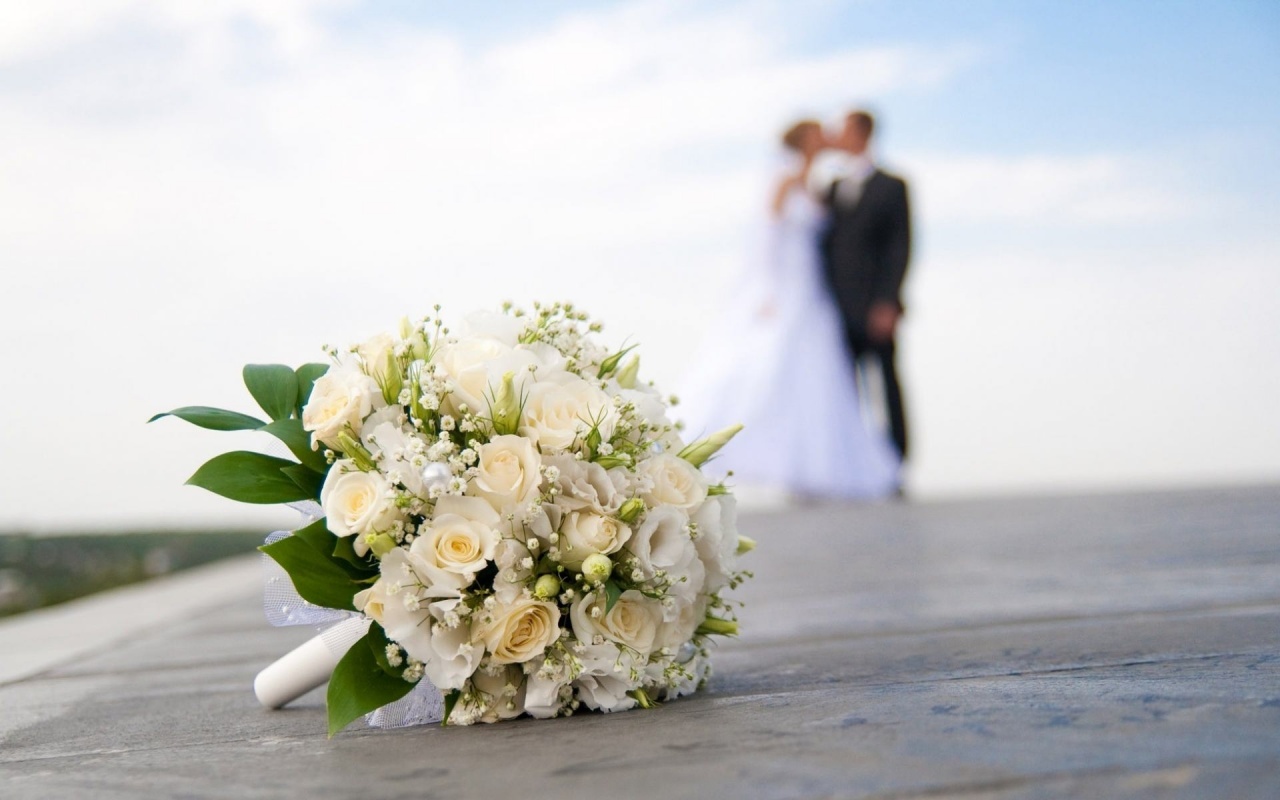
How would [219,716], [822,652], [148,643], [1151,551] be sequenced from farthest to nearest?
[1151,551], [148,643], [822,652], [219,716]

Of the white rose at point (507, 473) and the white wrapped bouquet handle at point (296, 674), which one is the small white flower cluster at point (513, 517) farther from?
the white wrapped bouquet handle at point (296, 674)

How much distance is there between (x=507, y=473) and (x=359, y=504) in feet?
0.64

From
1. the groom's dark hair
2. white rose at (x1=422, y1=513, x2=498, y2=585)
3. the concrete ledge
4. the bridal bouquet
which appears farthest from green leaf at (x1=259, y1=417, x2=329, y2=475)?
the groom's dark hair

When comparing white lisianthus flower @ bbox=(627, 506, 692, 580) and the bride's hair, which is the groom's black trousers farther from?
white lisianthus flower @ bbox=(627, 506, 692, 580)

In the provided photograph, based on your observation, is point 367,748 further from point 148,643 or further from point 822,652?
point 148,643

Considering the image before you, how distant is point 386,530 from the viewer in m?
1.55

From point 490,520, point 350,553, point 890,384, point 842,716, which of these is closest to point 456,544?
point 490,520

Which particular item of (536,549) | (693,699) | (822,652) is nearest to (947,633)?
(822,652)

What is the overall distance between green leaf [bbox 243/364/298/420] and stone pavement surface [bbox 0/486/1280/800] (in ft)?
1.52

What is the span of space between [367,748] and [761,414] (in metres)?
8.63

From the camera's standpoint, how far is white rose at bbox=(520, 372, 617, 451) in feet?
5.12

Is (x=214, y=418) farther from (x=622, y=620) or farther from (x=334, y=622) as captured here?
(x=622, y=620)

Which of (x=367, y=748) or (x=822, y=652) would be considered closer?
(x=367, y=748)

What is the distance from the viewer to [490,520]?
5.02 feet
